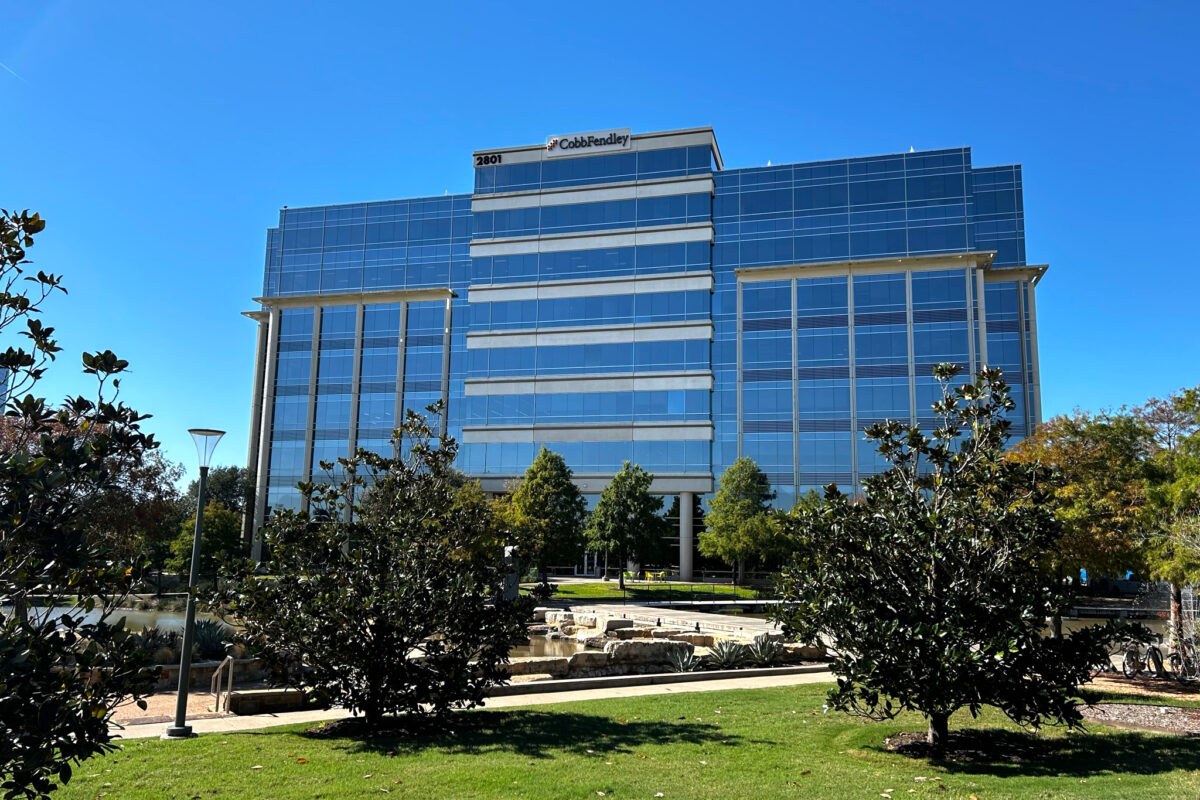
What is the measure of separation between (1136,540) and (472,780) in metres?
15.0

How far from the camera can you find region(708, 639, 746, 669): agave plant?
58.4 ft

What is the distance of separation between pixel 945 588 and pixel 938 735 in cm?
177

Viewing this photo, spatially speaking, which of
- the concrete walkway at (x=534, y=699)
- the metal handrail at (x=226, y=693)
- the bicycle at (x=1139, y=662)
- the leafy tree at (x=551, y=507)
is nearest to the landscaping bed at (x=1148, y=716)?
the bicycle at (x=1139, y=662)

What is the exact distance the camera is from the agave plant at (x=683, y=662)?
17.3 meters

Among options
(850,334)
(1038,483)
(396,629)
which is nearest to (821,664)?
(1038,483)

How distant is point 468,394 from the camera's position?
208ft

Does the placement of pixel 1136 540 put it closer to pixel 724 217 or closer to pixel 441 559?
pixel 441 559

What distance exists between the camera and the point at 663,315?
60.6 meters

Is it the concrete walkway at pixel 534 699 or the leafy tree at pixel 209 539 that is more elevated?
the leafy tree at pixel 209 539

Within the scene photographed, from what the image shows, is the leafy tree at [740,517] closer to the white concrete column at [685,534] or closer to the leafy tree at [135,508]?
the white concrete column at [685,534]

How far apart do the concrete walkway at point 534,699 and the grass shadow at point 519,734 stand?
1157mm

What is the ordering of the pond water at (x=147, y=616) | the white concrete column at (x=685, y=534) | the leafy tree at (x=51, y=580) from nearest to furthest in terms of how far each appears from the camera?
1. the leafy tree at (x=51, y=580)
2. the pond water at (x=147, y=616)
3. the white concrete column at (x=685, y=534)

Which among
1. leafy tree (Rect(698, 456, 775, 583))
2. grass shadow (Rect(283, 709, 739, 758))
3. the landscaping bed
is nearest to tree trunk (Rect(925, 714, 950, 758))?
grass shadow (Rect(283, 709, 739, 758))

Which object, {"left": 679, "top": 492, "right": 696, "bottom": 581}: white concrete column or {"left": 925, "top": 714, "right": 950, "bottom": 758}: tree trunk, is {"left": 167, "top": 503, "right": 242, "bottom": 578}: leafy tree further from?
{"left": 925, "top": 714, "right": 950, "bottom": 758}: tree trunk
